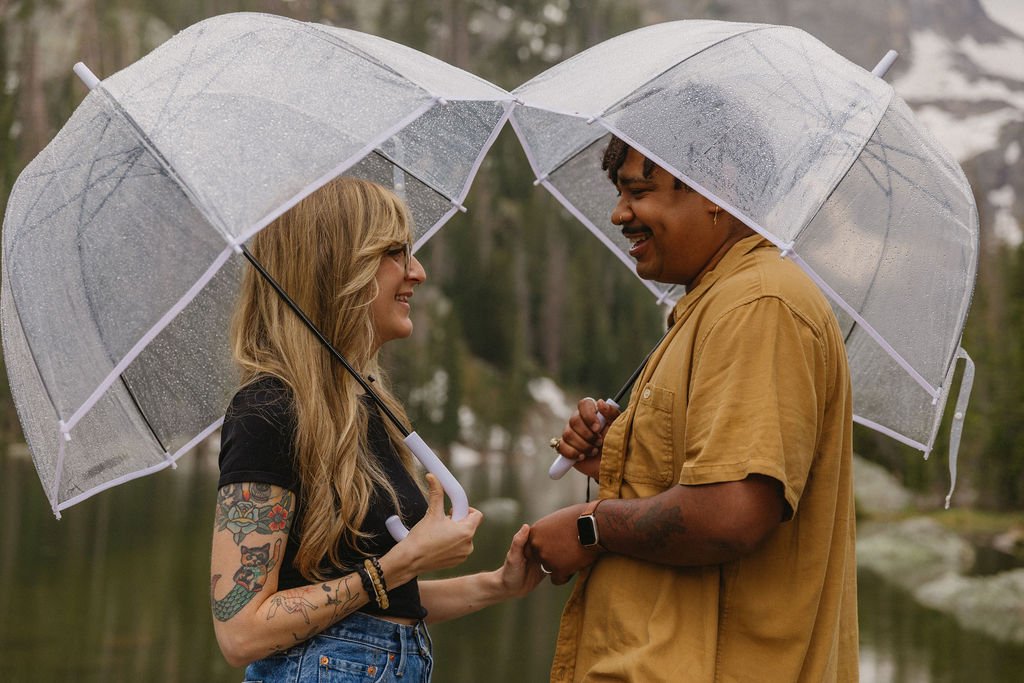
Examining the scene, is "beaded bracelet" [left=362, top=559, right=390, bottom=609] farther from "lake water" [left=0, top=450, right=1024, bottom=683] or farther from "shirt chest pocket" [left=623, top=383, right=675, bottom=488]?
"lake water" [left=0, top=450, right=1024, bottom=683]

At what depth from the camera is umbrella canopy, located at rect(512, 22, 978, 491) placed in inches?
58.6

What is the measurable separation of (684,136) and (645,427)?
0.42m

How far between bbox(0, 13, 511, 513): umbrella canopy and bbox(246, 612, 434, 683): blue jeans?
0.43m

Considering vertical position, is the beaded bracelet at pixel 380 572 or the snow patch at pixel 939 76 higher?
the beaded bracelet at pixel 380 572

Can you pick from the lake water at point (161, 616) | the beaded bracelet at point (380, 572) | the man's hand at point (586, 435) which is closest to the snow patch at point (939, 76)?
the lake water at point (161, 616)

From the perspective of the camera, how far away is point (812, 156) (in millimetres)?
1495

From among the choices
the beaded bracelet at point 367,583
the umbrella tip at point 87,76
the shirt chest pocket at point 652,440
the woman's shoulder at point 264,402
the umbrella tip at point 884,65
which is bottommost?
the beaded bracelet at point 367,583

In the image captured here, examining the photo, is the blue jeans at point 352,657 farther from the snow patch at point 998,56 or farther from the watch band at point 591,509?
the snow patch at point 998,56

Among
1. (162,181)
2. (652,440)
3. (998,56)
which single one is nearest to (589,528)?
(652,440)

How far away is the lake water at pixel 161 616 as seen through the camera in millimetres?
5367

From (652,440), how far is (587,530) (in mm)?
155

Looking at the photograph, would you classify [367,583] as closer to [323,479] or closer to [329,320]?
[323,479]

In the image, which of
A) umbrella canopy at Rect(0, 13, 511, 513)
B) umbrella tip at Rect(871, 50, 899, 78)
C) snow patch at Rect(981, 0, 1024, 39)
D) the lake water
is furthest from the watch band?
snow patch at Rect(981, 0, 1024, 39)

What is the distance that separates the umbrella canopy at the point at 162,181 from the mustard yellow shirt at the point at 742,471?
495 millimetres
